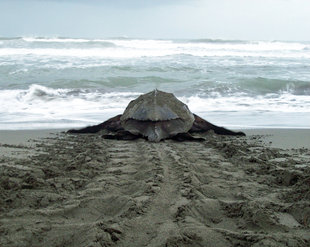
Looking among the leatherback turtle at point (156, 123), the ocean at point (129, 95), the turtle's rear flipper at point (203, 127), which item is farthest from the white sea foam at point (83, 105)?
the turtle's rear flipper at point (203, 127)

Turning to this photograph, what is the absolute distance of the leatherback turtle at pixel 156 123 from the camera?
550 centimetres

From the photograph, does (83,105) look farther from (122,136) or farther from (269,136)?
(269,136)

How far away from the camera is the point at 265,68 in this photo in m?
17.9

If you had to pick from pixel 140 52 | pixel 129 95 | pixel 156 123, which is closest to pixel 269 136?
pixel 156 123

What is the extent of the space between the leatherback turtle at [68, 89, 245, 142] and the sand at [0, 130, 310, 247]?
0.70 m

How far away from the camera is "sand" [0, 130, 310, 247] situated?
214 cm

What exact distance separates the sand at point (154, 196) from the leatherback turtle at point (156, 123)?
70cm

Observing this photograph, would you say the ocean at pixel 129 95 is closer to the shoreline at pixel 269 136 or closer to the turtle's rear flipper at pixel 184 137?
the shoreline at pixel 269 136

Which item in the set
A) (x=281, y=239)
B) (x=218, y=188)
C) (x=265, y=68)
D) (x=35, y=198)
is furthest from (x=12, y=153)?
(x=265, y=68)

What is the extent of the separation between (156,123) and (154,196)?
9.18 feet

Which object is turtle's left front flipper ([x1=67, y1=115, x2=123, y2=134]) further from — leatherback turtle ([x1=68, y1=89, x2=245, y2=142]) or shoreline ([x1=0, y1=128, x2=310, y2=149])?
shoreline ([x1=0, y1=128, x2=310, y2=149])

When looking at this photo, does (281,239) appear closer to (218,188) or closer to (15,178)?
(218,188)

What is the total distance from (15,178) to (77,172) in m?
0.54

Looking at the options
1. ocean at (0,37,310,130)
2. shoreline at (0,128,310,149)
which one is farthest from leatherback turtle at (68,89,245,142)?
ocean at (0,37,310,130)
